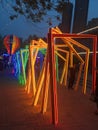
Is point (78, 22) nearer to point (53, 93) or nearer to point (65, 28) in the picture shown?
point (65, 28)

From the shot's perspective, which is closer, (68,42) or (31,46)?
(68,42)

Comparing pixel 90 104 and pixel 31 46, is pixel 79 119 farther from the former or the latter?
pixel 31 46

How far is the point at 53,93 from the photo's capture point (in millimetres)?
12258

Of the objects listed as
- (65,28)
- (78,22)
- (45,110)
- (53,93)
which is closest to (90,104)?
(45,110)

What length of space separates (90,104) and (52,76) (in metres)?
4.28

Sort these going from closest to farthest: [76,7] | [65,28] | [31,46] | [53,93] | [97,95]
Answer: [53,93], [97,95], [31,46], [76,7], [65,28]

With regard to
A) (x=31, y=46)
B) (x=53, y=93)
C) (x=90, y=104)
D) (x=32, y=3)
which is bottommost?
(x=90, y=104)

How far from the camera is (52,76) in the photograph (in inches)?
486

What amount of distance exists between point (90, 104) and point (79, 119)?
11.6ft

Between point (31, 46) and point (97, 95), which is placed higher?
point (31, 46)

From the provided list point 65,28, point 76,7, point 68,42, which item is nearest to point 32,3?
point 68,42

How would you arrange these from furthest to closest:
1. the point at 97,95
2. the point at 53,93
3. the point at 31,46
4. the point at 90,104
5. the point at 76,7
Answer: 1. the point at 76,7
2. the point at 31,46
3. the point at 90,104
4. the point at 97,95
5. the point at 53,93

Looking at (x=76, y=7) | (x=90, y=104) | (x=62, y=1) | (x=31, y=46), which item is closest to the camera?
(x=62, y=1)

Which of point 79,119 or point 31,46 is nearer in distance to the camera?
point 79,119
